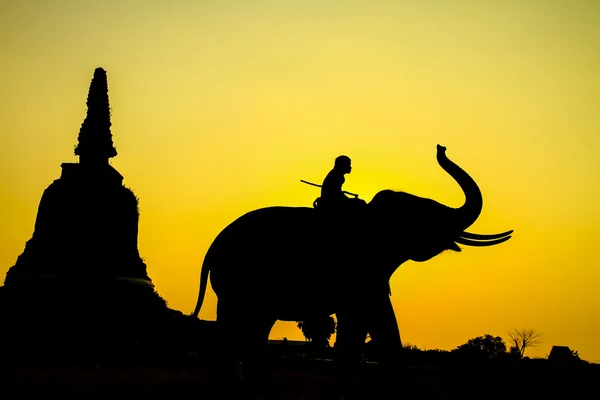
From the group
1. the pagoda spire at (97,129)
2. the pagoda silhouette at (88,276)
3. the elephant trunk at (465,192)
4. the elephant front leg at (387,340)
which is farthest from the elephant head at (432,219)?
the pagoda spire at (97,129)

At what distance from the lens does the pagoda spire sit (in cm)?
4397

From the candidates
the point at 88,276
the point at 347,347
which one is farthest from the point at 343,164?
the point at 88,276

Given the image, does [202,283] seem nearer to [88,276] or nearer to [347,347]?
[347,347]

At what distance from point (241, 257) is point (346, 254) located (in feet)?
4.84

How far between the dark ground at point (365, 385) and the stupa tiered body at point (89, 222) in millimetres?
21073

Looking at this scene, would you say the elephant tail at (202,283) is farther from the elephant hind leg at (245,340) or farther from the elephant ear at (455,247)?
the elephant ear at (455,247)

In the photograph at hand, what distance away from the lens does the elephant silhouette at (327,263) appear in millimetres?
12211

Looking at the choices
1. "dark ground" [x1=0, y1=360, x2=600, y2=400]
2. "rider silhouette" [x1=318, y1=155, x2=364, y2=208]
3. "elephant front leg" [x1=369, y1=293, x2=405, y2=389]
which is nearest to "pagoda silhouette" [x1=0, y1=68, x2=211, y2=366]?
"dark ground" [x1=0, y1=360, x2=600, y2=400]

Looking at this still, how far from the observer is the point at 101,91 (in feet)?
148

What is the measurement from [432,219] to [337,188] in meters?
1.44

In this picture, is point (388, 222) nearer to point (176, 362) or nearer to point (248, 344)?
point (248, 344)

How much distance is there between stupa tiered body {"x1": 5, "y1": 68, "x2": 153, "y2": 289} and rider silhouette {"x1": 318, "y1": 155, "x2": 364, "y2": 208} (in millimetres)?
28469

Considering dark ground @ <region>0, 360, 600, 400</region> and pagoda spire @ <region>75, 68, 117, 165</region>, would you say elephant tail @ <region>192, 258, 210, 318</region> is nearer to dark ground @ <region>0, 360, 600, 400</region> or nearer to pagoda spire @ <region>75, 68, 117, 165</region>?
dark ground @ <region>0, 360, 600, 400</region>

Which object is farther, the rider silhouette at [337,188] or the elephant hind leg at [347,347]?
the rider silhouette at [337,188]
